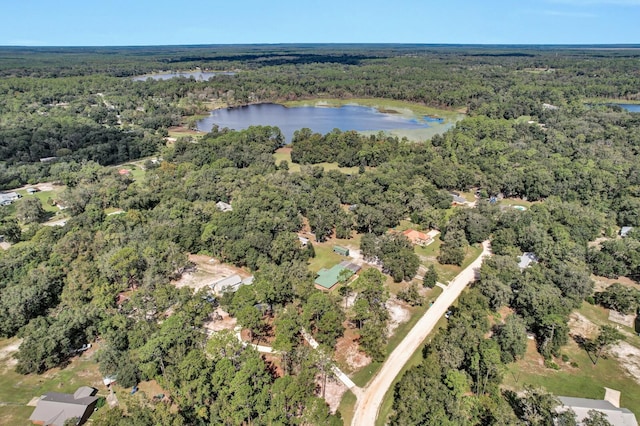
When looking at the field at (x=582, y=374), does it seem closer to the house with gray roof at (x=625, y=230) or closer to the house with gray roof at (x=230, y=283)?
the house with gray roof at (x=625, y=230)

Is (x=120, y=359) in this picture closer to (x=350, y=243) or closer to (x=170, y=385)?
(x=170, y=385)

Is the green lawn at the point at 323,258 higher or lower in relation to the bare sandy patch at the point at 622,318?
higher

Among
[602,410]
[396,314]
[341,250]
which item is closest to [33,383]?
[396,314]

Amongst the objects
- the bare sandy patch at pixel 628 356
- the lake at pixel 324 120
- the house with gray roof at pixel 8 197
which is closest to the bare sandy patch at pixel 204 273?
the bare sandy patch at pixel 628 356

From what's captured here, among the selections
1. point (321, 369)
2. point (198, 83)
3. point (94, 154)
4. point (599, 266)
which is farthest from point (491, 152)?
point (198, 83)

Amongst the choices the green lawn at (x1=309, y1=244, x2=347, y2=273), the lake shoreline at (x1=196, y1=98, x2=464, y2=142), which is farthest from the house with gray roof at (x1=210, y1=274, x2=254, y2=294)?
the lake shoreline at (x1=196, y1=98, x2=464, y2=142)

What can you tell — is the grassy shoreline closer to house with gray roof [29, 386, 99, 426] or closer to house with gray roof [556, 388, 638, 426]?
house with gray roof [556, 388, 638, 426]
